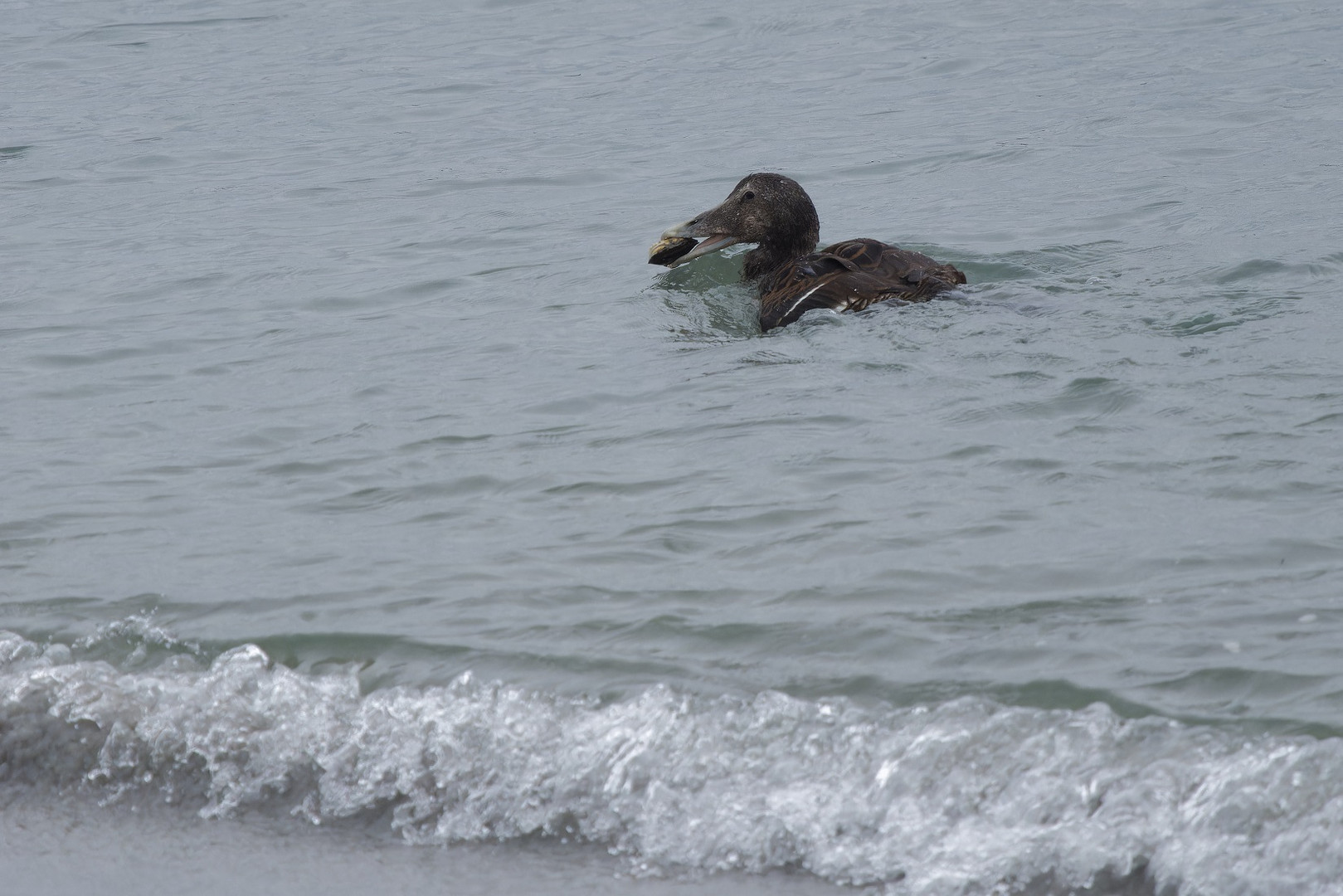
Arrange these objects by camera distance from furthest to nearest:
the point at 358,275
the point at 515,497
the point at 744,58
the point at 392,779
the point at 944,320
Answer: the point at 744,58, the point at 358,275, the point at 944,320, the point at 515,497, the point at 392,779

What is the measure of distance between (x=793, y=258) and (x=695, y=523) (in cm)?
346

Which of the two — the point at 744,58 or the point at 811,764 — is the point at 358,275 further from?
the point at 744,58

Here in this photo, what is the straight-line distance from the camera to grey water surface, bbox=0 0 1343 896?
3.82 metres

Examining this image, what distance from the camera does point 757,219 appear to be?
8664 millimetres

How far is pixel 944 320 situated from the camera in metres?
7.39

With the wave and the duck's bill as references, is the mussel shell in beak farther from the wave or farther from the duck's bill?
the wave

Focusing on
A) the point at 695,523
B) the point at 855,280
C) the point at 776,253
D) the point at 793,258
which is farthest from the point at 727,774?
the point at 776,253

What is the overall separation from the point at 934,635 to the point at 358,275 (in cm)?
590

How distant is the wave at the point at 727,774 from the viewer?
350 centimetres

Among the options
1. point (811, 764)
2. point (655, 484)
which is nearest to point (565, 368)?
point (655, 484)

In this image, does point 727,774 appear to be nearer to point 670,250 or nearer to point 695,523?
point 695,523

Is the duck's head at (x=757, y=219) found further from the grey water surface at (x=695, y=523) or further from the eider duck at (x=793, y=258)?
the grey water surface at (x=695, y=523)

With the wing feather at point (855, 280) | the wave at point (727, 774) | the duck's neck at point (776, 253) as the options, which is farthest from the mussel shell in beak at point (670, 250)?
the wave at point (727, 774)

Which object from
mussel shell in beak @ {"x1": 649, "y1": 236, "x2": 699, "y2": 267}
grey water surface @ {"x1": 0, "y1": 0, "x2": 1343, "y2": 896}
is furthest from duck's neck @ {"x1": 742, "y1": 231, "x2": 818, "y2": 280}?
mussel shell in beak @ {"x1": 649, "y1": 236, "x2": 699, "y2": 267}
